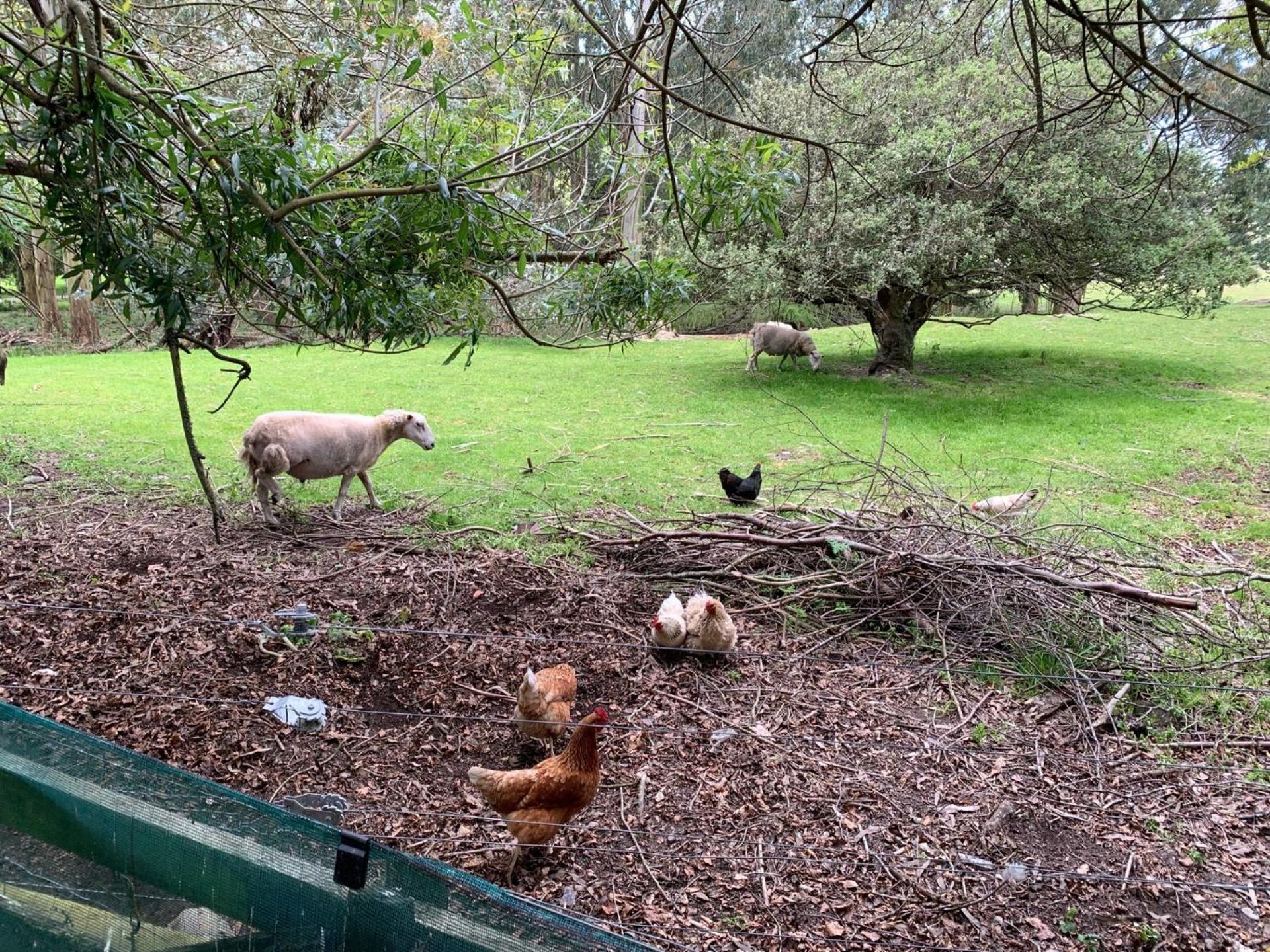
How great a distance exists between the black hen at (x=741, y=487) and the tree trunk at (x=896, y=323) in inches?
296

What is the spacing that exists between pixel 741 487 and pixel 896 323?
28.5 ft

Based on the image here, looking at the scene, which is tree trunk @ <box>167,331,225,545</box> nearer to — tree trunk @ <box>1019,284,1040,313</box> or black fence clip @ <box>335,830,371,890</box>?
black fence clip @ <box>335,830,371,890</box>

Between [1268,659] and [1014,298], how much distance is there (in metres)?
26.6

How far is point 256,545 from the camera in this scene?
20.7 feet

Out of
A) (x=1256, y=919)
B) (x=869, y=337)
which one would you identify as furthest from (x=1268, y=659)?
(x=869, y=337)

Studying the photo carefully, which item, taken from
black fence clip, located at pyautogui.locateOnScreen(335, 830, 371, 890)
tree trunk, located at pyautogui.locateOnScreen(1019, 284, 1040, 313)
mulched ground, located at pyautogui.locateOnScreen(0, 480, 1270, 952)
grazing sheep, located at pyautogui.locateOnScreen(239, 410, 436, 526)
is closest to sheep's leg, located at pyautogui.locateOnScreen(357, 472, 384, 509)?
grazing sheep, located at pyautogui.locateOnScreen(239, 410, 436, 526)

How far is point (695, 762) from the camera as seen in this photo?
4.03 metres

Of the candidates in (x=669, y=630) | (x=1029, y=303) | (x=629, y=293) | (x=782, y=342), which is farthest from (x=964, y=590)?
(x=1029, y=303)

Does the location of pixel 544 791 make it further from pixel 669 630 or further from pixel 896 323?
pixel 896 323

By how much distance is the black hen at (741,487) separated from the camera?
798cm

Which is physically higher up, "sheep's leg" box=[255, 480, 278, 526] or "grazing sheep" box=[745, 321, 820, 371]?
"grazing sheep" box=[745, 321, 820, 371]

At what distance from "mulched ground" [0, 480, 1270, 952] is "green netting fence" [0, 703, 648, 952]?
1.03 metres

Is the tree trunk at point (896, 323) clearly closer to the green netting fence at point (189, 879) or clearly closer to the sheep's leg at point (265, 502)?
the sheep's leg at point (265, 502)

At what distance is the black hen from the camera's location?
7.98 metres
